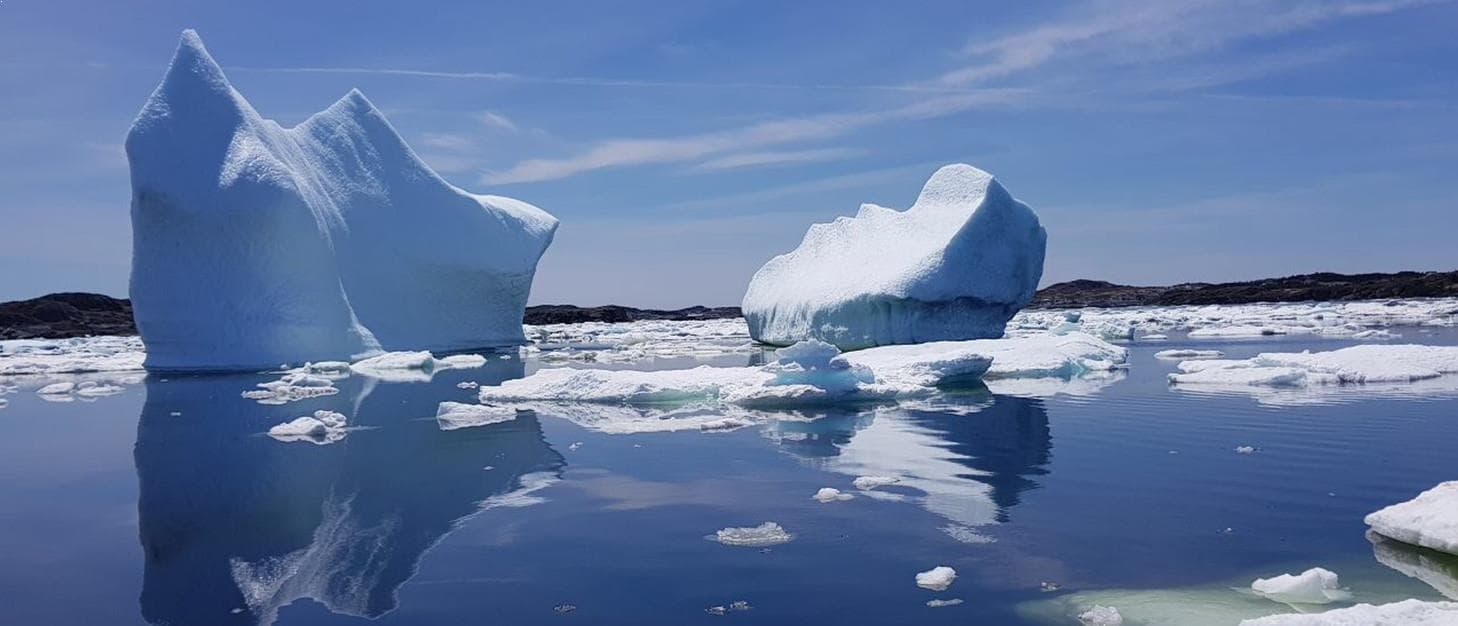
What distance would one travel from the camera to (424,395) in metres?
12.2

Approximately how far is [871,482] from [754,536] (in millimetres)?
1329

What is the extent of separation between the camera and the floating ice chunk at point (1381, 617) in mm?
3047

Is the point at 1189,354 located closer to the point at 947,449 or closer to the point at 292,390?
the point at 947,449

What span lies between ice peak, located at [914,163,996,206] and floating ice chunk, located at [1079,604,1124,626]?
1618 cm

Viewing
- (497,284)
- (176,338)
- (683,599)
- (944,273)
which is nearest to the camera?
(683,599)

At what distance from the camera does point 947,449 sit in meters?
7.12

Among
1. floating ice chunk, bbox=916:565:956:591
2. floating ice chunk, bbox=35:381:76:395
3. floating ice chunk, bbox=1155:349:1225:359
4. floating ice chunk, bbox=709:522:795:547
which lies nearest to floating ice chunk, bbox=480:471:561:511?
floating ice chunk, bbox=709:522:795:547

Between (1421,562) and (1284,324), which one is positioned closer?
(1421,562)

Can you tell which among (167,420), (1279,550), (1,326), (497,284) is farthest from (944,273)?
(1,326)

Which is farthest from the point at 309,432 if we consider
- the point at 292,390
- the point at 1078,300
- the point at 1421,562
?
the point at 1078,300

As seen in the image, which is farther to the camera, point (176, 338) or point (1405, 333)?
point (1405, 333)

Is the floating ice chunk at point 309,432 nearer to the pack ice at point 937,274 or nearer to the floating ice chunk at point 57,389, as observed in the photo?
the floating ice chunk at point 57,389

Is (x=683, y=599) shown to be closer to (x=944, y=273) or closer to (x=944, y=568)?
(x=944, y=568)

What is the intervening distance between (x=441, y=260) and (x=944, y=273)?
1005cm
